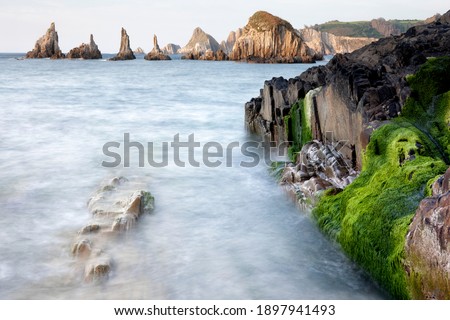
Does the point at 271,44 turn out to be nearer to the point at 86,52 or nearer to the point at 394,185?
the point at 86,52

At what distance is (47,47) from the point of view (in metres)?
100

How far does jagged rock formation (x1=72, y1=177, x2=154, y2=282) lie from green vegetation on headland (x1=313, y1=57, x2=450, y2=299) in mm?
2727

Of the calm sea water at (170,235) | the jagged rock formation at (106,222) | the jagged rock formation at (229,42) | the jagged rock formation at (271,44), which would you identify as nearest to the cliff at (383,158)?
the calm sea water at (170,235)

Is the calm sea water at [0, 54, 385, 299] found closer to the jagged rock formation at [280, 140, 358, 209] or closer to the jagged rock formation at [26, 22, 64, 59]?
the jagged rock formation at [280, 140, 358, 209]

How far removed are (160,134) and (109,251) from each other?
9.18m

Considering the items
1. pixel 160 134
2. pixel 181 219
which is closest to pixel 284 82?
pixel 160 134

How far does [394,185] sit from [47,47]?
4092 inches

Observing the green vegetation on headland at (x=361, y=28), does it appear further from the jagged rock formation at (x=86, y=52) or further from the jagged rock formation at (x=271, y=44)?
the jagged rock formation at (x=86, y=52)

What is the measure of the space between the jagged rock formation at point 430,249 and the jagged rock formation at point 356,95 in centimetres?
322

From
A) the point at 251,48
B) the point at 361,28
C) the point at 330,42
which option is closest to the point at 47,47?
the point at 251,48

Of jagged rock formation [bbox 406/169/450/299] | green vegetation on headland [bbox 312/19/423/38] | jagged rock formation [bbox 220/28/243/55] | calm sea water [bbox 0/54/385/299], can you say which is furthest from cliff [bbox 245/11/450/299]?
jagged rock formation [bbox 220/28/243/55]

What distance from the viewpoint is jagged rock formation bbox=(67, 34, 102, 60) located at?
94338 millimetres

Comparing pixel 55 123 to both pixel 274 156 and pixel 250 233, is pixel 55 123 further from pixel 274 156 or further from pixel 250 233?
pixel 250 233

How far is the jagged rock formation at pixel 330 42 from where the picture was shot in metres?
154
